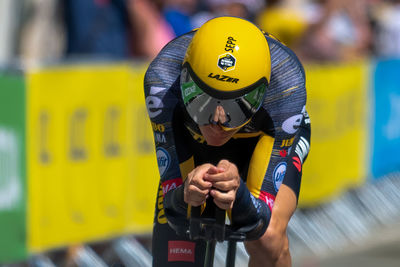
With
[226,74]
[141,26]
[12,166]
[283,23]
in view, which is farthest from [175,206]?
[283,23]

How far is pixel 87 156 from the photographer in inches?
282

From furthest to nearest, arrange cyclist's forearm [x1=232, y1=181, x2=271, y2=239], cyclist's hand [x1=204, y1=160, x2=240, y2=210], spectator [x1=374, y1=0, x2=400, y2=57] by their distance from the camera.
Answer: spectator [x1=374, y1=0, x2=400, y2=57] → cyclist's forearm [x1=232, y1=181, x2=271, y2=239] → cyclist's hand [x1=204, y1=160, x2=240, y2=210]

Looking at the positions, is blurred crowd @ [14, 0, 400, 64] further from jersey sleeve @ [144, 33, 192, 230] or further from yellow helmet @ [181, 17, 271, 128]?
yellow helmet @ [181, 17, 271, 128]

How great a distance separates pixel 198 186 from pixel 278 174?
0.69 metres

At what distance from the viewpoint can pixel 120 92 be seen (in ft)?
24.5

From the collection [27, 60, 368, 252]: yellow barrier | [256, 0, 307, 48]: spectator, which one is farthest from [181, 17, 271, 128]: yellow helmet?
[256, 0, 307, 48]: spectator

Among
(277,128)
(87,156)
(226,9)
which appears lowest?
(87,156)

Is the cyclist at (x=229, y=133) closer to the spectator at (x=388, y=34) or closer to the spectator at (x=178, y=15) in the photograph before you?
the spectator at (x=178, y=15)

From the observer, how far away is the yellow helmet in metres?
3.69

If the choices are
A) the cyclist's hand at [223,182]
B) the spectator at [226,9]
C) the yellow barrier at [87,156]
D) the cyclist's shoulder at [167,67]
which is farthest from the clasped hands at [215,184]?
the spectator at [226,9]

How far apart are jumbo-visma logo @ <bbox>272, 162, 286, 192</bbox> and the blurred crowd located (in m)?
3.15

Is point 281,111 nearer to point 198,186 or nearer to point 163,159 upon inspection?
point 163,159

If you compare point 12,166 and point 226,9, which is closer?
point 12,166

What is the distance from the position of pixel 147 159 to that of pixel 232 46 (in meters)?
4.11
